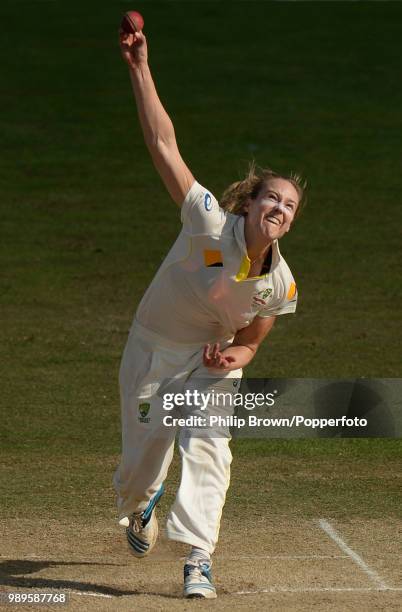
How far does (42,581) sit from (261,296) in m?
1.73

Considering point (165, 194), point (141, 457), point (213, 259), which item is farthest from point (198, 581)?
point (165, 194)

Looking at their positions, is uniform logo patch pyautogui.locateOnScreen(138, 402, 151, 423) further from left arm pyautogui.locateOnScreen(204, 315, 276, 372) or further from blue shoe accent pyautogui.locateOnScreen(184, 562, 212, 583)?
blue shoe accent pyautogui.locateOnScreen(184, 562, 212, 583)

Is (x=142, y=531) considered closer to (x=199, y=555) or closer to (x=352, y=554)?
(x=199, y=555)

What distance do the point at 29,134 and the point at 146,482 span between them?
16906 mm

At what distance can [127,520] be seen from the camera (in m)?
6.50

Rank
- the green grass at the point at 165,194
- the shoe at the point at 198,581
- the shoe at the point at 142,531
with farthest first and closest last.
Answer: the green grass at the point at 165,194 → the shoe at the point at 142,531 → the shoe at the point at 198,581

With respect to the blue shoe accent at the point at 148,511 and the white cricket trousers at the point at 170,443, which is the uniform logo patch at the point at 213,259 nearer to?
the white cricket trousers at the point at 170,443

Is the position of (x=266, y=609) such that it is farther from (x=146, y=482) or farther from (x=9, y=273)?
(x=9, y=273)

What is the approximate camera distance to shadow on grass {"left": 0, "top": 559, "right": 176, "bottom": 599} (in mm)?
5973

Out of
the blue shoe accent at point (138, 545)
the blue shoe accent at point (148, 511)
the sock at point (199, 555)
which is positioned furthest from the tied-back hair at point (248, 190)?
the blue shoe accent at point (138, 545)

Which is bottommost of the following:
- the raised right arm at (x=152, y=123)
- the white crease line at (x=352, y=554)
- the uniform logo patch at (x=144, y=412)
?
the white crease line at (x=352, y=554)

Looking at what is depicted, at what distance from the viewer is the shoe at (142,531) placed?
21.0 feet

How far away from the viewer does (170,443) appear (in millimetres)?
6141

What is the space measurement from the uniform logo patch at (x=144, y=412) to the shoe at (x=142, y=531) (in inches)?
19.7
